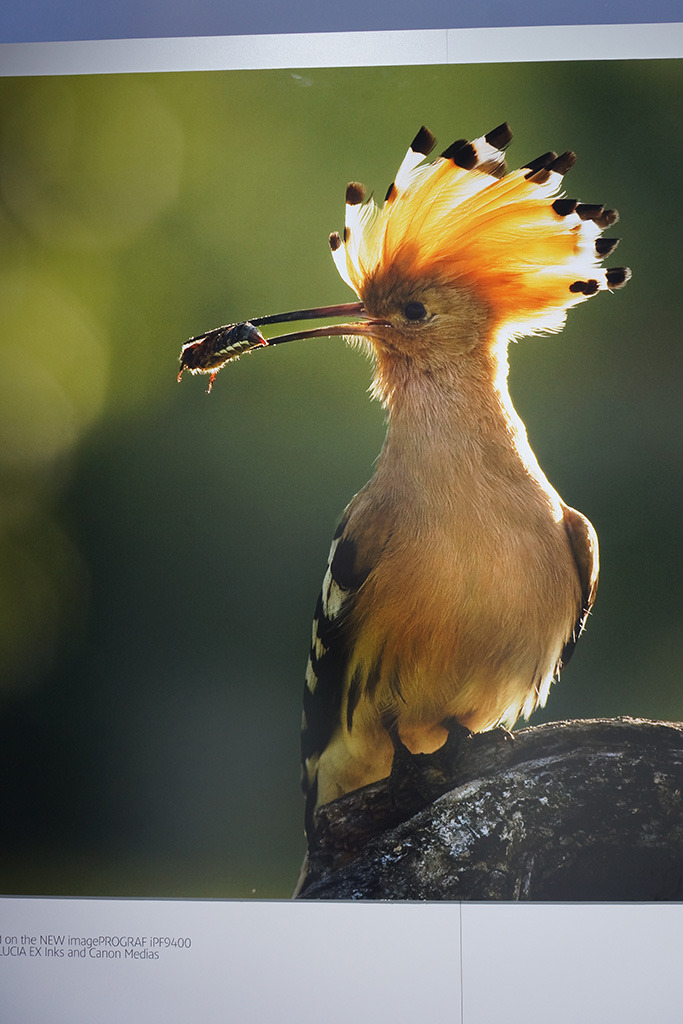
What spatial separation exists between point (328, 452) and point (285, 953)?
0.99 metres

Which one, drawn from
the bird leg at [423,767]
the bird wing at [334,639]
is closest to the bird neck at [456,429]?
the bird wing at [334,639]

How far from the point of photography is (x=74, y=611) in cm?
173

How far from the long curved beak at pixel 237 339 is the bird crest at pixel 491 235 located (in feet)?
0.31

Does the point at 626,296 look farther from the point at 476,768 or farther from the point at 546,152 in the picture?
the point at 476,768

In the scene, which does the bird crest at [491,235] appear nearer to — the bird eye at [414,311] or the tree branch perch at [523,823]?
the bird eye at [414,311]

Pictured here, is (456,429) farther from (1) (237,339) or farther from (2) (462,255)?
(1) (237,339)

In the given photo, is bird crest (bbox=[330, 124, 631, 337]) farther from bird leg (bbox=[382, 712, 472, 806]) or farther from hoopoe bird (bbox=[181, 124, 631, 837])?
bird leg (bbox=[382, 712, 472, 806])

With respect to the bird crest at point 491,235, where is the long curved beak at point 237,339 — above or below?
below

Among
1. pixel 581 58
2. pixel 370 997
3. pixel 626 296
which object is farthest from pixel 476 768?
pixel 581 58

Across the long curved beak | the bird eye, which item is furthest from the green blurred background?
the bird eye

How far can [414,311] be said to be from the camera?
168cm

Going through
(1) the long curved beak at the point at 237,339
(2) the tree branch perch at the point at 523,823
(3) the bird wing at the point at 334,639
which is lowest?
(2) the tree branch perch at the point at 523,823

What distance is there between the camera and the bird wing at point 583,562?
1.66 metres

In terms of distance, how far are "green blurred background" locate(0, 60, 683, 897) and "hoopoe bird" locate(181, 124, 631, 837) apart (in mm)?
47
